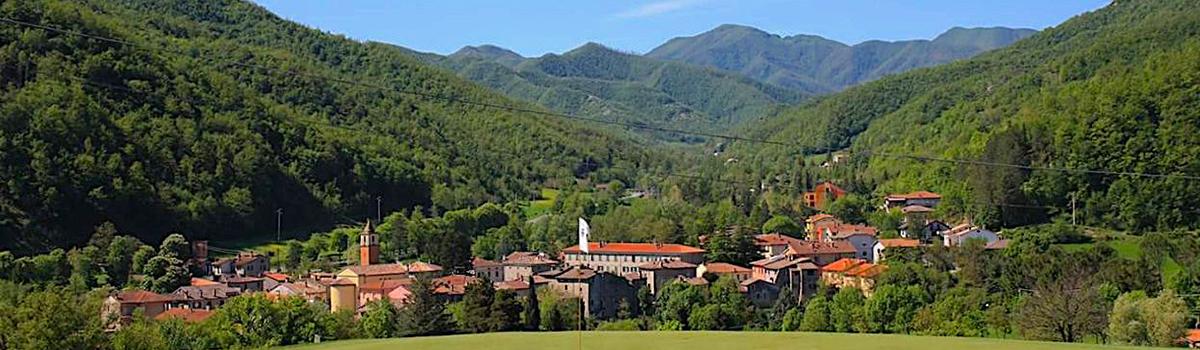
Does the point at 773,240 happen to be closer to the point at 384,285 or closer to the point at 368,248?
the point at 368,248

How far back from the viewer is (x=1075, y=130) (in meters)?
53.5

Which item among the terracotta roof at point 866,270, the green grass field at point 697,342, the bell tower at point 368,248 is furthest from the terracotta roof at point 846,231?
the green grass field at point 697,342

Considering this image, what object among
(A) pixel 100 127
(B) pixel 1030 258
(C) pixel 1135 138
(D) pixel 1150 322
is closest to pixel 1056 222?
(C) pixel 1135 138

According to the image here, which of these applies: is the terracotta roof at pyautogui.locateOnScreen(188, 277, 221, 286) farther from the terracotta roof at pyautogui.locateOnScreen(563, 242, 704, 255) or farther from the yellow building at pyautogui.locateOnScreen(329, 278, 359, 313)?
the terracotta roof at pyautogui.locateOnScreen(563, 242, 704, 255)

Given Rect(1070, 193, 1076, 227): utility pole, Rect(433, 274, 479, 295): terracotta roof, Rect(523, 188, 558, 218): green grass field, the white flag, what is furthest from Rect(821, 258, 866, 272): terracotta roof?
Rect(523, 188, 558, 218): green grass field

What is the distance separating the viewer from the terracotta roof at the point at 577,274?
39053mm

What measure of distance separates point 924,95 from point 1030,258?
2308 inches

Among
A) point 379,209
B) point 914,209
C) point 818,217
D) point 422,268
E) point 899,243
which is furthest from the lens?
point 379,209

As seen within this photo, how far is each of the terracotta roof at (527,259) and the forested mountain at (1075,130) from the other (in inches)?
652

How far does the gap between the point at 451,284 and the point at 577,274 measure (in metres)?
4.49

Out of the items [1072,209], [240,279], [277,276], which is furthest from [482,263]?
[1072,209]

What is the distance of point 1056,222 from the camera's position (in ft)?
150

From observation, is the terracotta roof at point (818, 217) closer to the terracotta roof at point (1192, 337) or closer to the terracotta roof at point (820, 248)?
the terracotta roof at point (820, 248)

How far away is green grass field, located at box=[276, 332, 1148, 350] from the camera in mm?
13406
